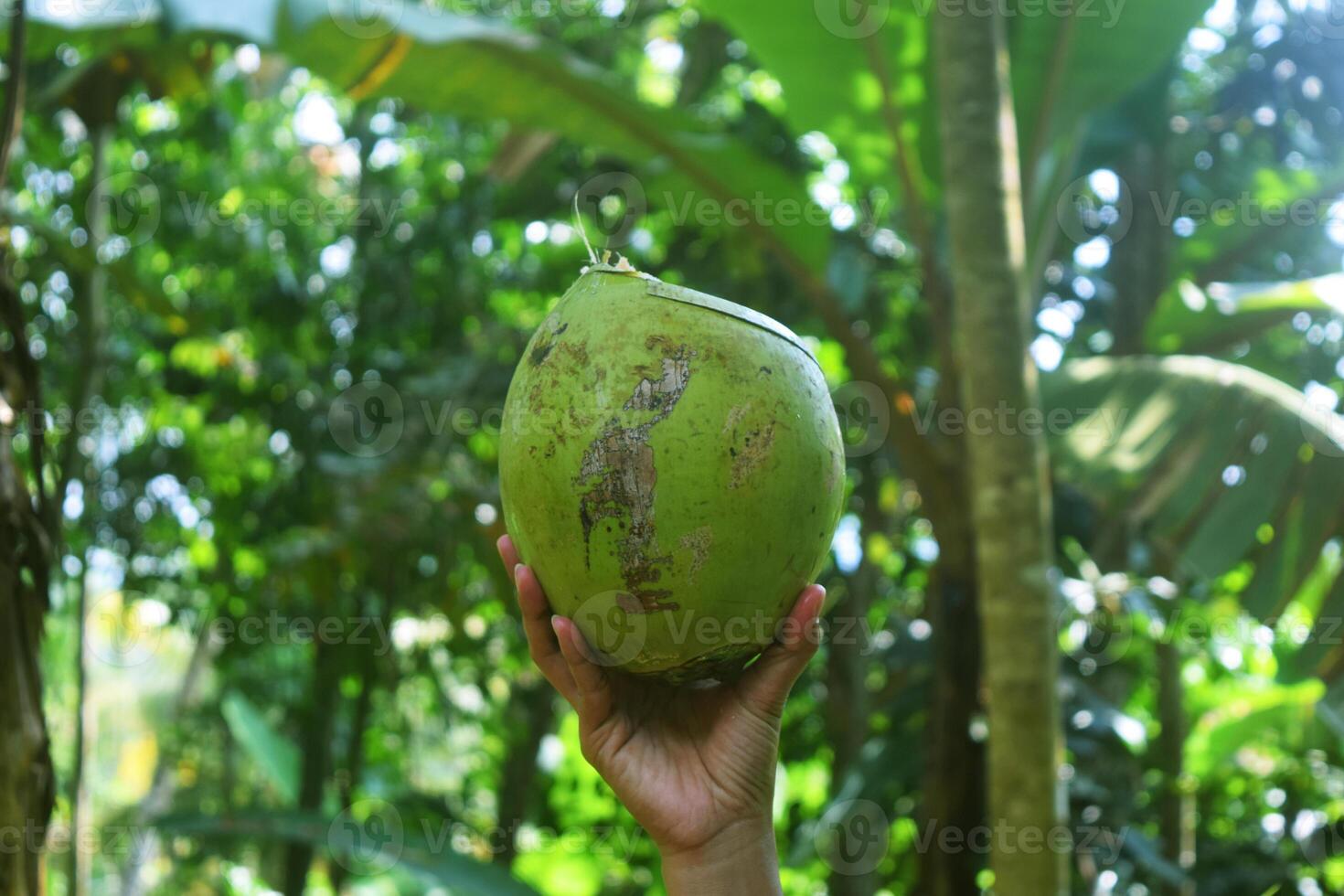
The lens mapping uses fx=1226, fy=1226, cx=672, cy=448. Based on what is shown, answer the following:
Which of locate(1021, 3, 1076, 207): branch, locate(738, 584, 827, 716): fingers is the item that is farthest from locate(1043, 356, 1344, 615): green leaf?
locate(738, 584, 827, 716): fingers

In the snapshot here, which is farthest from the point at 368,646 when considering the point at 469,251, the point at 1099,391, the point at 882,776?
the point at 1099,391

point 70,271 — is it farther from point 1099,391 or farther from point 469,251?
point 1099,391

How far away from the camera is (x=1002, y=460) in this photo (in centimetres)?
246

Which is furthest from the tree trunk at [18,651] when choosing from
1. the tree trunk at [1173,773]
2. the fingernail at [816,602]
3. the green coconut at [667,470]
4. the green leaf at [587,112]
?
the tree trunk at [1173,773]

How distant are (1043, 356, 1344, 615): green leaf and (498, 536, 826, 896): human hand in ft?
6.01

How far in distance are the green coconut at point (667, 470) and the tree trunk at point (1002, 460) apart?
1.13 m

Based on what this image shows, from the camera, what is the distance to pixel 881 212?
5.06m

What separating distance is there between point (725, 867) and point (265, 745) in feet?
14.8

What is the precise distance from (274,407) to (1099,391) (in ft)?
10.8

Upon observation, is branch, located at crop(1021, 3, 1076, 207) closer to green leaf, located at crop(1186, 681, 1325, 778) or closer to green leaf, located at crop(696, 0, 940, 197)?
green leaf, located at crop(696, 0, 940, 197)

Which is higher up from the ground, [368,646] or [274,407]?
[274,407]

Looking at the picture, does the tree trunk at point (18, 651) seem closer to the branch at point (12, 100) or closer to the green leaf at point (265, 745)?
the branch at point (12, 100)

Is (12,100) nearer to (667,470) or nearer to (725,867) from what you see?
(667,470)

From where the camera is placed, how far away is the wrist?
56.7 inches
